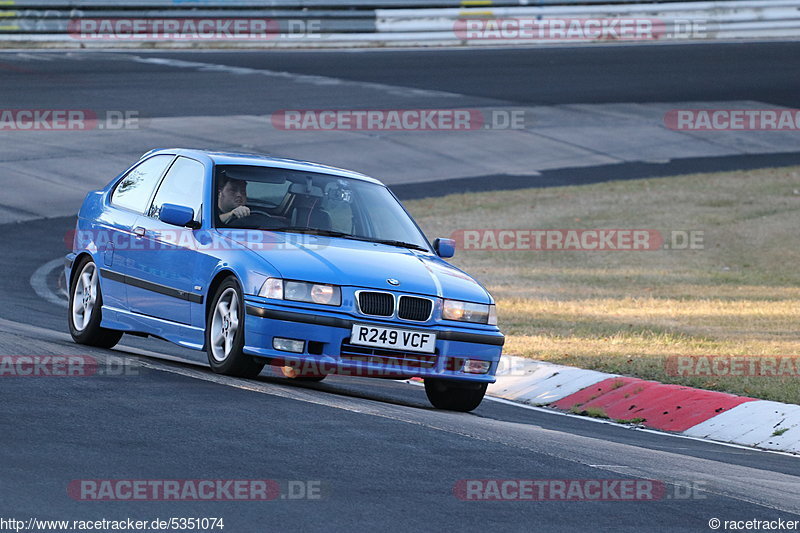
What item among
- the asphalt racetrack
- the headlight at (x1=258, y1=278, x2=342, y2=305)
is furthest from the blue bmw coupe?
the asphalt racetrack

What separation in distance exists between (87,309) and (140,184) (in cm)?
102

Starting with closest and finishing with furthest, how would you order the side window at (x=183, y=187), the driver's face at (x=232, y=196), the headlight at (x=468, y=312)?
the headlight at (x=468, y=312) → the driver's face at (x=232, y=196) → the side window at (x=183, y=187)

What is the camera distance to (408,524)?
5.65 meters

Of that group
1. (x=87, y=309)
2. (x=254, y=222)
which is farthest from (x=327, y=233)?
(x=87, y=309)

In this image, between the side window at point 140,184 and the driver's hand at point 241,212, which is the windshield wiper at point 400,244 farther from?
the side window at point 140,184

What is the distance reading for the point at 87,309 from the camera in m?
10.8

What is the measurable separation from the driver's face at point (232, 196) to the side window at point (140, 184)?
0.90m

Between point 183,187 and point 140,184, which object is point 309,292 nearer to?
point 183,187

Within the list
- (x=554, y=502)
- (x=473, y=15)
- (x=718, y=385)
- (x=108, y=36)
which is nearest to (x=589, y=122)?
(x=473, y=15)

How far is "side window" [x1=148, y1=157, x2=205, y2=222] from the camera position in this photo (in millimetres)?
9992

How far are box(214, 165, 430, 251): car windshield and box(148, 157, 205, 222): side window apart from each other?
0.18m

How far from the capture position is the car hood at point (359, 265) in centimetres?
888

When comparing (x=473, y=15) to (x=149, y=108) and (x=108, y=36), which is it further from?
(x=149, y=108)

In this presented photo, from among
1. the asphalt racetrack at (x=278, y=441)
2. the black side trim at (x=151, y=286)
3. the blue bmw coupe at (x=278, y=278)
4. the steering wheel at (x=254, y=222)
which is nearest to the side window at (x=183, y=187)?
the blue bmw coupe at (x=278, y=278)
